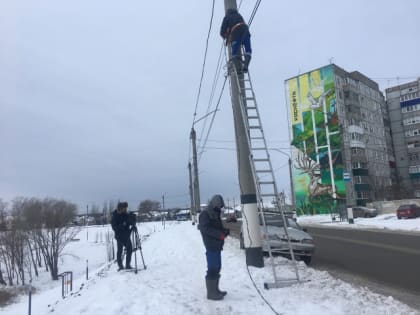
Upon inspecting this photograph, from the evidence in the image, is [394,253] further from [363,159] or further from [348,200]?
[363,159]

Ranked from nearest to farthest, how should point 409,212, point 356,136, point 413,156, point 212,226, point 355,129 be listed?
1. point 212,226
2. point 409,212
3. point 355,129
4. point 356,136
5. point 413,156

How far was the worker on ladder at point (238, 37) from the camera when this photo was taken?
408 inches

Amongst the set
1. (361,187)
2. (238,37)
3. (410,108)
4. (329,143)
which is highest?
(410,108)

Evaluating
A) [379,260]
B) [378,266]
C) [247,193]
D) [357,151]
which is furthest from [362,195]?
[247,193]

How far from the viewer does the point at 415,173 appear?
296 ft

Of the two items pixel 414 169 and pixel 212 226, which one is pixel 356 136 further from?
pixel 212 226

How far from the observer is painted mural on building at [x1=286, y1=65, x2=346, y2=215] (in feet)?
238

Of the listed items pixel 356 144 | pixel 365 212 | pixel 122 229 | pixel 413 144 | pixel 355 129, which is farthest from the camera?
pixel 413 144

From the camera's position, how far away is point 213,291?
705 centimetres

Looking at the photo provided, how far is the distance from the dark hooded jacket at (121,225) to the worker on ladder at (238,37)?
4.94 m

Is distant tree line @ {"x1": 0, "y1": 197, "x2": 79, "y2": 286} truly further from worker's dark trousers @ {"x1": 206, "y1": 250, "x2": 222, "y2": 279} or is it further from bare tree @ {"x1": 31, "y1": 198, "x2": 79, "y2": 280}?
worker's dark trousers @ {"x1": 206, "y1": 250, "x2": 222, "y2": 279}

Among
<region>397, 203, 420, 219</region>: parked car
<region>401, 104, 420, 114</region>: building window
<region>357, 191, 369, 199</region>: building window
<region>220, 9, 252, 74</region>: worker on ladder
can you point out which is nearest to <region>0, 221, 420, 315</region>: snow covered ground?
<region>220, 9, 252, 74</region>: worker on ladder

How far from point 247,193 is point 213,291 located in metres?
3.70

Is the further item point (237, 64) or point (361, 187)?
point (361, 187)
